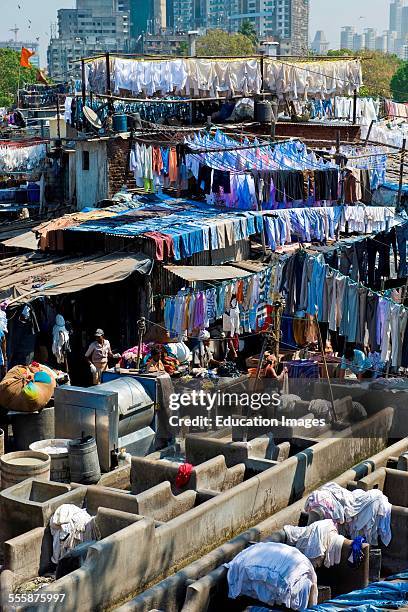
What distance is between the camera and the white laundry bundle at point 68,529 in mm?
12023

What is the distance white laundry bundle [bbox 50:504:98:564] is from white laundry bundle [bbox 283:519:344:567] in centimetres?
216

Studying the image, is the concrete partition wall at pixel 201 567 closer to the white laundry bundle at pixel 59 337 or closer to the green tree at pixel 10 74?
the white laundry bundle at pixel 59 337

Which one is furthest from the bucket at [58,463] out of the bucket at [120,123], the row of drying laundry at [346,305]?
the bucket at [120,123]

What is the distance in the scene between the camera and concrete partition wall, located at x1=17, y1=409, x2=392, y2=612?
35.9ft

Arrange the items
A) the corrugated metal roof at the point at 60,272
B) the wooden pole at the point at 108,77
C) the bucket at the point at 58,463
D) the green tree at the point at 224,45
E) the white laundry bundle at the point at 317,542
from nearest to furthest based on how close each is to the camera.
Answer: the white laundry bundle at the point at 317,542
the bucket at the point at 58,463
the corrugated metal roof at the point at 60,272
the wooden pole at the point at 108,77
the green tree at the point at 224,45

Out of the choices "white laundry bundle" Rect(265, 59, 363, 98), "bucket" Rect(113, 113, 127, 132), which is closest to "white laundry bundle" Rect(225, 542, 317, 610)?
"bucket" Rect(113, 113, 127, 132)

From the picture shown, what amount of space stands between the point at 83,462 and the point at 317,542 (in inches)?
134

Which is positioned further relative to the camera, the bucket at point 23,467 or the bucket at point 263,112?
the bucket at point 263,112

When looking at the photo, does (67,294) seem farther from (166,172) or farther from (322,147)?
(322,147)

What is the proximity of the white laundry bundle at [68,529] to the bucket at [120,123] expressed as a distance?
13.3 metres

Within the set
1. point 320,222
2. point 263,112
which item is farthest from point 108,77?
point 320,222

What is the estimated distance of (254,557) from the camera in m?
11.1

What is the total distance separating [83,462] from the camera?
13.9 meters

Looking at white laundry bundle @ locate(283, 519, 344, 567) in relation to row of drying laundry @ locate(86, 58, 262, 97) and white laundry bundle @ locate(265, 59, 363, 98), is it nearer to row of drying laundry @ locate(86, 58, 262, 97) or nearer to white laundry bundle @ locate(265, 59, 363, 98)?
row of drying laundry @ locate(86, 58, 262, 97)
